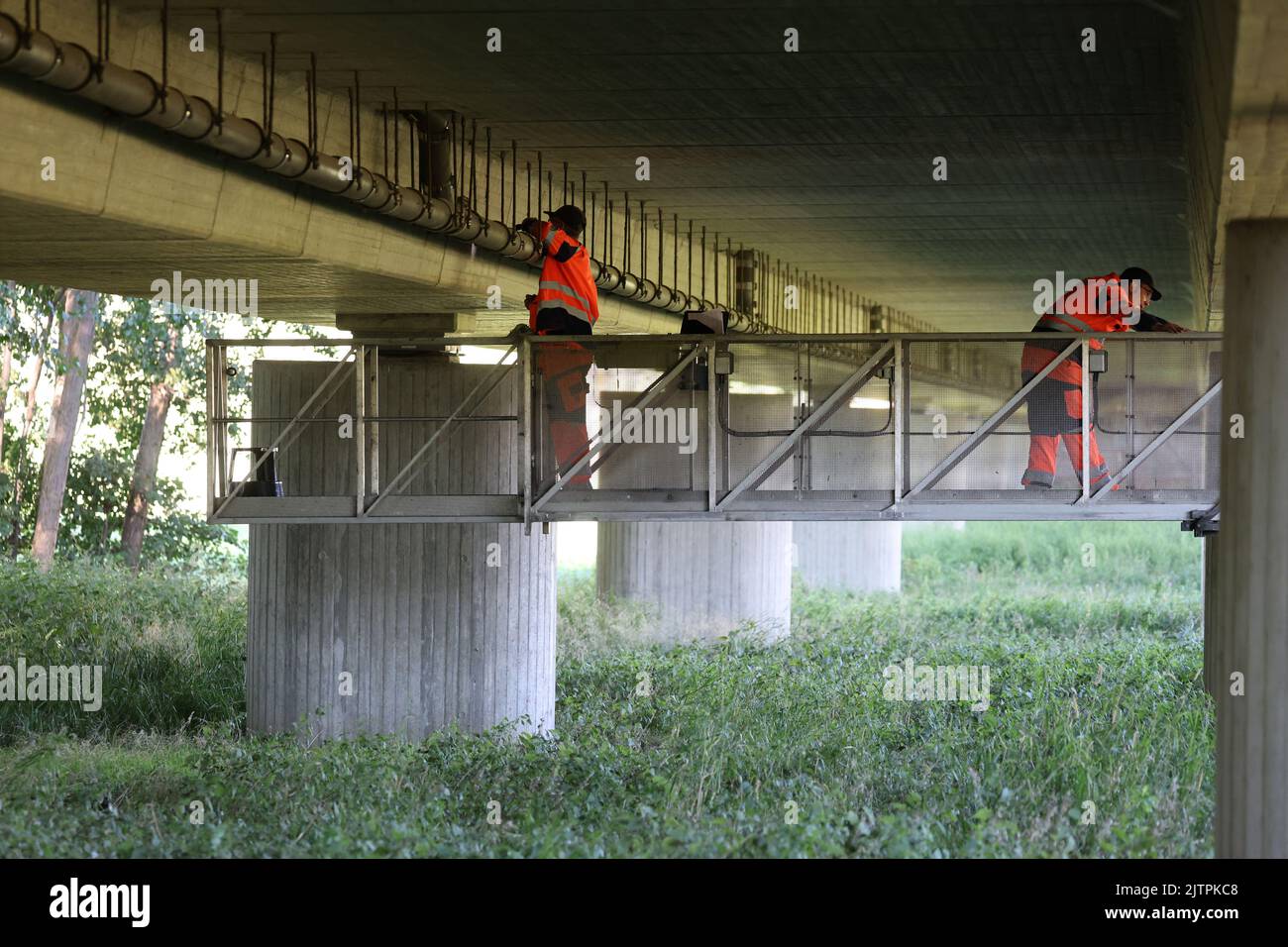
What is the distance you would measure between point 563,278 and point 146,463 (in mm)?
18919

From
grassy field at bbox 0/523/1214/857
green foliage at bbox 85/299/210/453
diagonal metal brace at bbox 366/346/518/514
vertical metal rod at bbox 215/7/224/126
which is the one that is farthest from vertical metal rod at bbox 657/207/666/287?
green foliage at bbox 85/299/210/453

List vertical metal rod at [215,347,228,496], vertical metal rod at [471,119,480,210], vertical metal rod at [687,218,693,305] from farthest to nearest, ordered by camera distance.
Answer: vertical metal rod at [687,218,693,305] → vertical metal rod at [471,119,480,210] → vertical metal rod at [215,347,228,496]

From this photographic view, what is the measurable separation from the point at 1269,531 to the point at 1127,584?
23883mm

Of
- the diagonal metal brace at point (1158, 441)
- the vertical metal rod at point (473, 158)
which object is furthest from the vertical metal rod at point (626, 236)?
the diagonal metal brace at point (1158, 441)

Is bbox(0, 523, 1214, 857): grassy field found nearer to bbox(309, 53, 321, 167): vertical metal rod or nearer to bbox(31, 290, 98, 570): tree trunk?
bbox(309, 53, 321, 167): vertical metal rod

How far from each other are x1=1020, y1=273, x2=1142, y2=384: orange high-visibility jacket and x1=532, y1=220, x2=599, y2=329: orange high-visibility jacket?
325 centimetres

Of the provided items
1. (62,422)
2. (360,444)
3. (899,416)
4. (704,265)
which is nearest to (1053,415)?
(899,416)

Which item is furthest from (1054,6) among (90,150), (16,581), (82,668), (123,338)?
(123,338)

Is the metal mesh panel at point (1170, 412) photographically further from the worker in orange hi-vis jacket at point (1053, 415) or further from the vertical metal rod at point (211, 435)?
the vertical metal rod at point (211, 435)

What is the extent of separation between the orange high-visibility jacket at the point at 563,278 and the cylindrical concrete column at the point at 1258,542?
553 cm

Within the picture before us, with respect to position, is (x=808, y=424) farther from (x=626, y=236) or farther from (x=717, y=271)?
(x=717, y=271)

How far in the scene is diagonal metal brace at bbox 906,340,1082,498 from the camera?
1189 centimetres

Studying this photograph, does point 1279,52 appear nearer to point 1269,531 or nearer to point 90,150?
point 1269,531

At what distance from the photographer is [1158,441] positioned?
1204 cm
